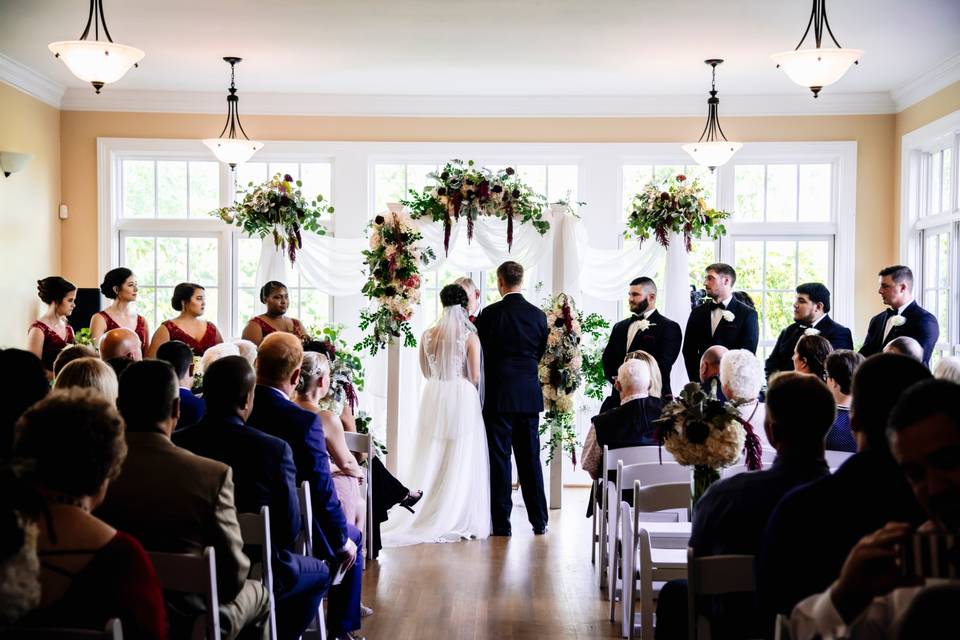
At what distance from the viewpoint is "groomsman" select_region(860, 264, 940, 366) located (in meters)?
6.49

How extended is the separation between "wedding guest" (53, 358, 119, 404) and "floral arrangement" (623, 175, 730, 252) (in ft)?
16.3

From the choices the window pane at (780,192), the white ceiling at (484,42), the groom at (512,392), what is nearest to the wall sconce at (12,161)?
the white ceiling at (484,42)

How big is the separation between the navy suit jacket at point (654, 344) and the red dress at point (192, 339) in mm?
2853

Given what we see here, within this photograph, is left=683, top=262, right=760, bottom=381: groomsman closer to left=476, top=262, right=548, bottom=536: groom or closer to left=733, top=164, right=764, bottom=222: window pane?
left=476, top=262, right=548, bottom=536: groom

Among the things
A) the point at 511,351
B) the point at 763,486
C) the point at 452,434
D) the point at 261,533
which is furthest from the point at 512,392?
the point at 763,486

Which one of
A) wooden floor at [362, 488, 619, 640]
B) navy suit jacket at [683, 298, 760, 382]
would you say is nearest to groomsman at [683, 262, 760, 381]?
navy suit jacket at [683, 298, 760, 382]

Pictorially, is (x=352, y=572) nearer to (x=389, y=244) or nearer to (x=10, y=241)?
(x=389, y=244)

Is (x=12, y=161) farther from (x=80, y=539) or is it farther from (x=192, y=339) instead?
(x=80, y=539)

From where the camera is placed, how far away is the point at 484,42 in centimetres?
722

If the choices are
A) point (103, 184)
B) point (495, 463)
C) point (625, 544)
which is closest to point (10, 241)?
point (103, 184)

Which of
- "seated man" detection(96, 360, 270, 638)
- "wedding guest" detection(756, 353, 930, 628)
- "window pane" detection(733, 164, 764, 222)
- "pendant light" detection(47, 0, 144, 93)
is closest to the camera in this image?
"wedding guest" detection(756, 353, 930, 628)

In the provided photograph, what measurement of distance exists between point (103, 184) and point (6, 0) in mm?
2998

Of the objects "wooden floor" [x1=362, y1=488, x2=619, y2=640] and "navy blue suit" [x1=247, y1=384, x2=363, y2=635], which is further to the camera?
"wooden floor" [x1=362, y1=488, x2=619, y2=640]

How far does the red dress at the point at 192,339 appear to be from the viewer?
6.93 m
